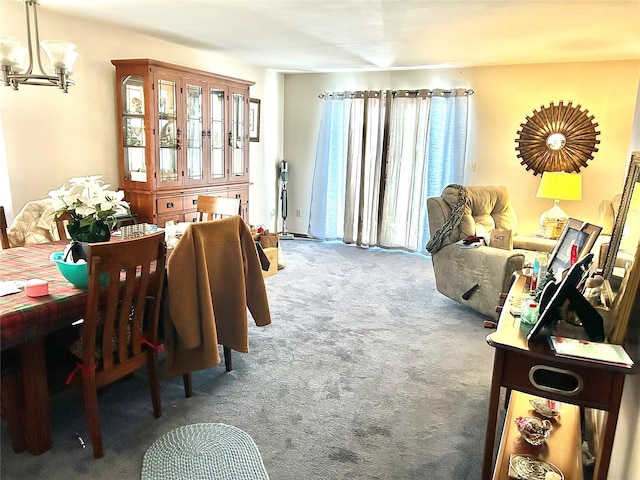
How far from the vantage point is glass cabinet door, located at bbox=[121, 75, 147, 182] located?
13.3 feet

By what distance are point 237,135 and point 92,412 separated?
377 cm

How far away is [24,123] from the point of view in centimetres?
346

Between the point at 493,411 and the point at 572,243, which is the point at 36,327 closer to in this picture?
the point at 493,411

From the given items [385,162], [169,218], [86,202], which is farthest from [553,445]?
[385,162]

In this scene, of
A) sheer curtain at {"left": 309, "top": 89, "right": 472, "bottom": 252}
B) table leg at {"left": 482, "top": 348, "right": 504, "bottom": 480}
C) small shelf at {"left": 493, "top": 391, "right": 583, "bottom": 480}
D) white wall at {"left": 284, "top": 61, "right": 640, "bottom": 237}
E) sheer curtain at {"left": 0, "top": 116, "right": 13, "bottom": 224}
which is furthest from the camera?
sheer curtain at {"left": 309, "top": 89, "right": 472, "bottom": 252}

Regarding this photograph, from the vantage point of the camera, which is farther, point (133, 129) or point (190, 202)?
point (190, 202)

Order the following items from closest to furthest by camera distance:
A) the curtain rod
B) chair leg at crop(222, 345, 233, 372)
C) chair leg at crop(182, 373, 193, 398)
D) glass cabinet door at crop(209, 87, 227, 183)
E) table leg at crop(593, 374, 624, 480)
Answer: table leg at crop(593, 374, 624, 480) < chair leg at crop(182, 373, 193, 398) < chair leg at crop(222, 345, 233, 372) < glass cabinet door at crop(209, 87, 227, 183) < the curtain rod

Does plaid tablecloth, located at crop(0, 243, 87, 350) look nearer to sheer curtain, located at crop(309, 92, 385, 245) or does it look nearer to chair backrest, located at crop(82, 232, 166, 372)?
chair backrest, located at crop(82, 232, 166, 372)

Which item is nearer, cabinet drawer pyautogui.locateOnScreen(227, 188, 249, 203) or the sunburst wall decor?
the sunburst wall decor

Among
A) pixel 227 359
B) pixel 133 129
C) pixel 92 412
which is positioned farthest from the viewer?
pixel 133 129

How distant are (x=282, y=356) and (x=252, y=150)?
12.2ft

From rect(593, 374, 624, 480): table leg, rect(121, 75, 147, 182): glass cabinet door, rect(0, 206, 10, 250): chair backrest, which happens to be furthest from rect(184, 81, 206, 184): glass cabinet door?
rect(593, 374, 624, 480): table leg

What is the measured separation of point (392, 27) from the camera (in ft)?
11.7

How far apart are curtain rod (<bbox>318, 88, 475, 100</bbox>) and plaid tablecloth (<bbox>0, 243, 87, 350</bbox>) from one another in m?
4.59
